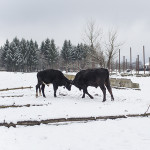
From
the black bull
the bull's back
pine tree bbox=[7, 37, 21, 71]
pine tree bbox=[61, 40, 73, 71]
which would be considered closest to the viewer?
Answer: the black bull

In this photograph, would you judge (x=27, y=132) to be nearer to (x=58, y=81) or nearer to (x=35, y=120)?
(x=35, y=120)

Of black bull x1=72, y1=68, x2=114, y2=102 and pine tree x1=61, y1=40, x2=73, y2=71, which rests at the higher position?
pine tree x1=61, y1=40, x2=73, y2=71

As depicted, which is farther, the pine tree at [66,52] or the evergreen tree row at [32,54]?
the pine tree at [66,52]

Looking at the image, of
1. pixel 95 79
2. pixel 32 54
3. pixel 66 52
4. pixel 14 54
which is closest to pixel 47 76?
pixel 95 79

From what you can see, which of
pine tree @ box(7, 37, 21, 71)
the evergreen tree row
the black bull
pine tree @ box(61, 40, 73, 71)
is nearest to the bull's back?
the black bull

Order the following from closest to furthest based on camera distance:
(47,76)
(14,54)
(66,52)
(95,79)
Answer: (95,79) < (47,76) < (14,54) < (66,52)

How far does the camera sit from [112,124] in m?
7.32

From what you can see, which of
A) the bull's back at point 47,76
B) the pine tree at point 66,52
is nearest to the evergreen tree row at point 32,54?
the pine tree at point 66,52

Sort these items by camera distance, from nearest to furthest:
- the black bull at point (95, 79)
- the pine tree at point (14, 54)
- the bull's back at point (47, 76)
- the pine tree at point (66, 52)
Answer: the black bull at point (95, 79)
the bull's back at point (47, 76)
the pine tree at point (14, 54)
the pine tree at point (66, 52)

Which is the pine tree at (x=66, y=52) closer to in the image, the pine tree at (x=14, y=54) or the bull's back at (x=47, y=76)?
the pine tree at (x=14, y=54)

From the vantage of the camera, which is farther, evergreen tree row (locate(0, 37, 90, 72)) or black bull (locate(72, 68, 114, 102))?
evergreen tree row (locate(0, 37, 90, 72))

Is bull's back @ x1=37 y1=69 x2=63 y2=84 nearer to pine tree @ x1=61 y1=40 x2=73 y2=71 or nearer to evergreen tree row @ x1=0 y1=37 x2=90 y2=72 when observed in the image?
evergreen tree row @ x1=0 y1=37 x2=90 y2=72

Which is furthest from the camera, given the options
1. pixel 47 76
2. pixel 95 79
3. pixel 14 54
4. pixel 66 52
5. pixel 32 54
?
pixel 66 52

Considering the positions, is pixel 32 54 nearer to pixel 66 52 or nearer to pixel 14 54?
pixel 14 54
